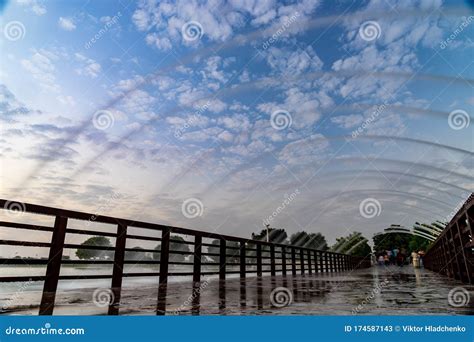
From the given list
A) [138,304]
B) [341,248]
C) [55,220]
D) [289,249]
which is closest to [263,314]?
[138,304]

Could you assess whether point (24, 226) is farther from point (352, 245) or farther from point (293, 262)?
point (352, 245)

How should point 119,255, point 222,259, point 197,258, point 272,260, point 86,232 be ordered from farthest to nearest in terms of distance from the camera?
point 272,260, point 222,259, point 197,258, point 119,255, point 86,232

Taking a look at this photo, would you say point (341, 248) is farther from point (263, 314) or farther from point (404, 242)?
point (263, 314)

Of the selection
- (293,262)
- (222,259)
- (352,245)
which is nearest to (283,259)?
(293,262)

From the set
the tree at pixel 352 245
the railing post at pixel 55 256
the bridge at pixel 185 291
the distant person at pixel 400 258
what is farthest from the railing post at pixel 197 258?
the tree at pixel 352 245

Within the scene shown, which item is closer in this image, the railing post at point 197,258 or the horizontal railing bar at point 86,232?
the horizontal railing bar at point 86,232

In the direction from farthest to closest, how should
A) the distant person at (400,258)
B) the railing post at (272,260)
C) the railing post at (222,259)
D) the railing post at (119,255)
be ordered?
the distant person at (400,258), the railing post at (272,260), the railing post at (222,259), the railing post at (119,255)

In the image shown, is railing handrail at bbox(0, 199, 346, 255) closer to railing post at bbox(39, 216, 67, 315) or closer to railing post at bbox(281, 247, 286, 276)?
railing post at bbox(39, 216, 67, 315)

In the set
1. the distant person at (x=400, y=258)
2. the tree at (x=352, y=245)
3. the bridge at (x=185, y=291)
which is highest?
the tree at (x=352, y=245)

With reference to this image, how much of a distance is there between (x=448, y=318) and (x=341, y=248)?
308 feet

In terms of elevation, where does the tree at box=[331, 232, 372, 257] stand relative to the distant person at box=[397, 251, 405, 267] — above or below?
above

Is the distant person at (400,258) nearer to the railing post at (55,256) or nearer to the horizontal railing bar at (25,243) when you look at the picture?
the railing post at (55,256)

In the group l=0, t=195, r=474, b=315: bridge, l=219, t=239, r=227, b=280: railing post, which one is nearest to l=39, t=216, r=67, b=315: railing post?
l=0, t=195, r=474, b=315: bridge

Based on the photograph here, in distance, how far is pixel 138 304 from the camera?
3293 mm
